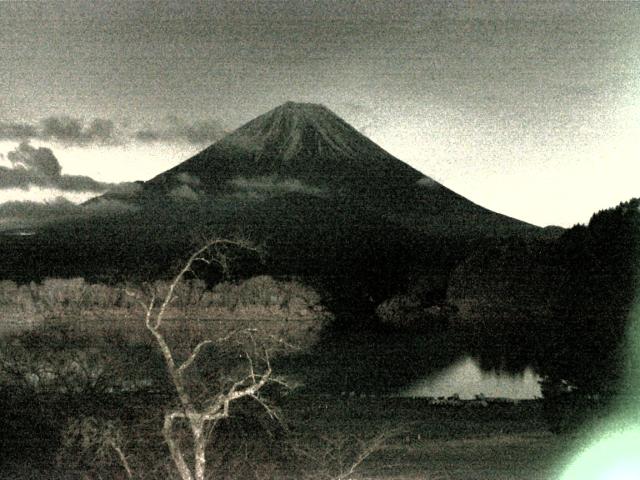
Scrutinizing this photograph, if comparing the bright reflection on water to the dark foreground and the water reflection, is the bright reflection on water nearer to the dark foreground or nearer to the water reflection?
the water reflection

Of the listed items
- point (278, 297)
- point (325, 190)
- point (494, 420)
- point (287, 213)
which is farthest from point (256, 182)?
point (494, 420)

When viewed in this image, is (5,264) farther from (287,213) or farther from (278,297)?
(287,213)

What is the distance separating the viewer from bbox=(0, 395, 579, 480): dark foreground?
24.4 feet

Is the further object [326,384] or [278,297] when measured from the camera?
[278,297]

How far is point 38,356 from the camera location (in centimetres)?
1149

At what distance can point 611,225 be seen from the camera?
27594mm

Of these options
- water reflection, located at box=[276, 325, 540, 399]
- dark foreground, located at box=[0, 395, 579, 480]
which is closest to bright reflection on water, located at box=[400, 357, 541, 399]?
water reflection, located at box=[276, 325, 540, 399]

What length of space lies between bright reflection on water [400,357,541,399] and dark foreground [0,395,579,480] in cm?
333

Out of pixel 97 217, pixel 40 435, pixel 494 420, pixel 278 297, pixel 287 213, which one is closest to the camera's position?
pixel 40 435

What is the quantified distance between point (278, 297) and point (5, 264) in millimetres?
13909

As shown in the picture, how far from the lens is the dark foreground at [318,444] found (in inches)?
293

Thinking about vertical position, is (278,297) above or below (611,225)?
below

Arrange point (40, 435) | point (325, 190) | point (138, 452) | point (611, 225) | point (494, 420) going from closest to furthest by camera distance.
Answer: point (138, 452), point (40, 435), point (494, 420), point (611, 225), point (325, 190)

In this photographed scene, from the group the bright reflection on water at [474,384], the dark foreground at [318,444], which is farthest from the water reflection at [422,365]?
the dark foreground at [318,444]
